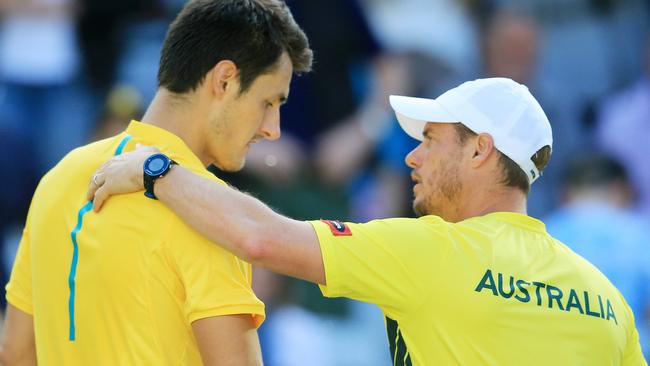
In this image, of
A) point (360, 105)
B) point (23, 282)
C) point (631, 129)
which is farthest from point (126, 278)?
point (631, 129)

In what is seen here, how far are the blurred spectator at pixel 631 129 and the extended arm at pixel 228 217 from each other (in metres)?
4.67

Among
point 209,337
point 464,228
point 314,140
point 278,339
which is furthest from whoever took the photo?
point 314,140

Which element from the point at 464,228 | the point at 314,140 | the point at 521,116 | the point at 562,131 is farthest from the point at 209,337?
the point at 562,131

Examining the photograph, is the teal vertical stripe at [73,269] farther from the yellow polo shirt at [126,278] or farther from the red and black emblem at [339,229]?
the red and black emblem at [339,229]

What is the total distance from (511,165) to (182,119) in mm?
1043

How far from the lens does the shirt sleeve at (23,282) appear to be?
3.48 m

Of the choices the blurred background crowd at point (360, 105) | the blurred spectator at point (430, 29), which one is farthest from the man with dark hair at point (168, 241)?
the blurred spectator at point (430, 29)

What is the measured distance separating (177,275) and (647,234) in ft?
15.3

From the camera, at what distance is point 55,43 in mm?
7234

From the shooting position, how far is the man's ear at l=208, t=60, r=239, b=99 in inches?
129

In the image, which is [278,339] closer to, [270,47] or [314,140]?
[314,140]

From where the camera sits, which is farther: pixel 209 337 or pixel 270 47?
pixel 270 47

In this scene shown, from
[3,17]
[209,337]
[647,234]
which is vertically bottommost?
[209,337]

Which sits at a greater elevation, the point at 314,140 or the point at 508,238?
the point at 314,140
